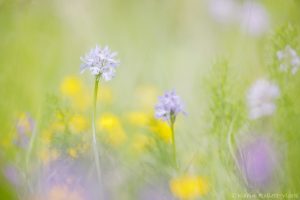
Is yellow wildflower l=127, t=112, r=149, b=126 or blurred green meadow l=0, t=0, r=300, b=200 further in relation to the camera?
yellow wildflower l=127, t=112, r=149, b=126

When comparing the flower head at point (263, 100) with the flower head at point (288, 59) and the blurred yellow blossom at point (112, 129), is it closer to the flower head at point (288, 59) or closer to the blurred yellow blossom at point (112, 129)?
the flower head at point (288, 59)

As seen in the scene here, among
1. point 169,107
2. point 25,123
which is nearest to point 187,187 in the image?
point 169,107

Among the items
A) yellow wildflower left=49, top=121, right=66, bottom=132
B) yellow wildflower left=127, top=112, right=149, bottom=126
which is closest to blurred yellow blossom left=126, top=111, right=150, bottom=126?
yellow wildflower left=127, top=112, right=149, bottom=126

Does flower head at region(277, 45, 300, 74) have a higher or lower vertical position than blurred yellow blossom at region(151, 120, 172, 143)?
higher

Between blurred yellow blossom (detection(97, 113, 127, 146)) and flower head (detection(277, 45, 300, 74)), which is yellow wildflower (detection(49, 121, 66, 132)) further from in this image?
flower head (detection(277, 45, 300, 74))

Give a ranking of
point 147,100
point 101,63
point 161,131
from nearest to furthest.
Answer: point 101,63
point 161,131
point 147,100

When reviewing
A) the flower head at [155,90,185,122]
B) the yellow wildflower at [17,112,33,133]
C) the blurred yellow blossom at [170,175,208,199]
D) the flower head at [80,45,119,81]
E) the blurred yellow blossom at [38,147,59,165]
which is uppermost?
the flower head at [80,45,119,81]

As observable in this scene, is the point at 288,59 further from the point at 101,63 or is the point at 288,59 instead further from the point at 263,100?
the point at 101,63
